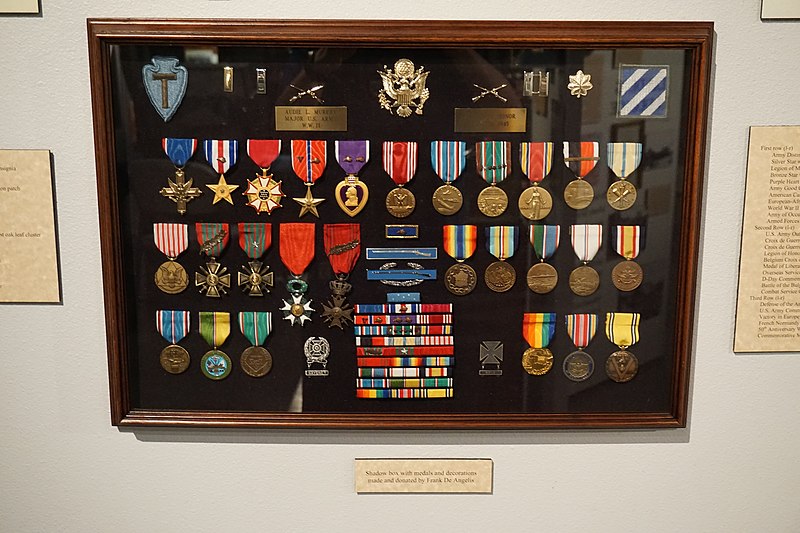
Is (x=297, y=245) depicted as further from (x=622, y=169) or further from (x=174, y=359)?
(x=622, y=169)

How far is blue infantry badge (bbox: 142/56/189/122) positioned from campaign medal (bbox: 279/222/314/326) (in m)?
0.37

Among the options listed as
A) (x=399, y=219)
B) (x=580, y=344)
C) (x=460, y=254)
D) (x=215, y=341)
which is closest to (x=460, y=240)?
(x=460, y=254)

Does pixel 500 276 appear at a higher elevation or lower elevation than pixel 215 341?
higher

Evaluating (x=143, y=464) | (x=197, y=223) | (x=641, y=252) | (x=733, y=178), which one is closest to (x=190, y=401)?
(x=143, y=464)

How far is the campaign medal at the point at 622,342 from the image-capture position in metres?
1.33

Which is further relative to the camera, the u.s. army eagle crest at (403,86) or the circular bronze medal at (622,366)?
the circular bronze medal at (622,366)

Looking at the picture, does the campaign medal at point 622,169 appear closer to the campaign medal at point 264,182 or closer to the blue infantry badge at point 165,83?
the campaign medal at point 264,182

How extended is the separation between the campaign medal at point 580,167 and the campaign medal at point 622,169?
40 mm

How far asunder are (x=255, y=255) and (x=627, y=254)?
88cm

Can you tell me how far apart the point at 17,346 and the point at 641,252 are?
5.00 feet

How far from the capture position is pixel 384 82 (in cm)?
125

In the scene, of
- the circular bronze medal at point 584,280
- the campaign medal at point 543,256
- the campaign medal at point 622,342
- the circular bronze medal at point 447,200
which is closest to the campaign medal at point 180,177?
the circular bronze medal at point 447,200

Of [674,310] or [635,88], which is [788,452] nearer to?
[674,310]

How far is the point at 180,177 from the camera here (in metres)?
1.27
